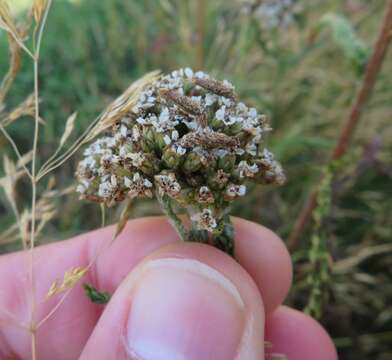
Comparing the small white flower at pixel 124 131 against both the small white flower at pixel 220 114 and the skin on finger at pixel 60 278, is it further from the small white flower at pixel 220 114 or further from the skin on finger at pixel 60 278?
the skin on finger at pixel 60 278

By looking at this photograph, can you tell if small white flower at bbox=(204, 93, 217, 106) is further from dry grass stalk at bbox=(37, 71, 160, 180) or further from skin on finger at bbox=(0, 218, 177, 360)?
Answer: skin on finger at bbox=(0, 218, 177, 360)

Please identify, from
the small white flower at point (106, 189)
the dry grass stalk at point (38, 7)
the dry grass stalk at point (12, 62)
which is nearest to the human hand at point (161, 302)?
the small white flower at point (106, 189)

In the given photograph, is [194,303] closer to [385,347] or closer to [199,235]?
[199,235]

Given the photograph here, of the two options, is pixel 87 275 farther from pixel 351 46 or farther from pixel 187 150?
pixel 351 46

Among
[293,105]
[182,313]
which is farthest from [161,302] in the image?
[293,105]

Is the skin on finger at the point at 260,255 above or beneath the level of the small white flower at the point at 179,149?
beneath

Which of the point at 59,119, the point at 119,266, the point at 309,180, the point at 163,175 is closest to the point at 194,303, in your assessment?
the point at 163,175
